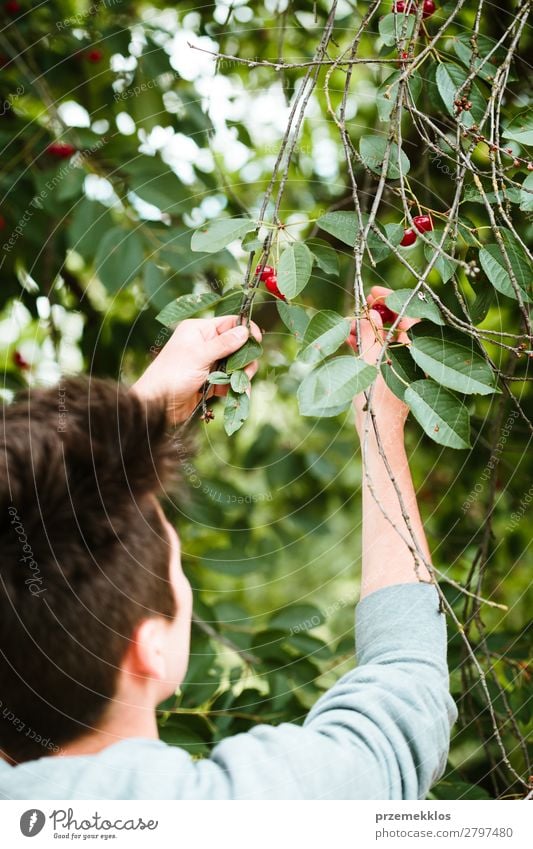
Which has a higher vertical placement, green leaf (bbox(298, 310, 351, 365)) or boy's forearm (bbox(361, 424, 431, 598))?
green leaf (bbox(298, 310, 351, 365))

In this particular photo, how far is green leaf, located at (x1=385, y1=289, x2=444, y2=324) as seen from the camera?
52 centimetres

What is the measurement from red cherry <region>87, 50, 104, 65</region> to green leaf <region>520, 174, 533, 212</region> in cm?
84

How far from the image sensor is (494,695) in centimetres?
91

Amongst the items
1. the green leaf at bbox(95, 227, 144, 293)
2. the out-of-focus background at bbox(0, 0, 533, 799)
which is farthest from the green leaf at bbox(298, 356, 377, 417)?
the green leaf at bbox(95, 227, 144, 293)

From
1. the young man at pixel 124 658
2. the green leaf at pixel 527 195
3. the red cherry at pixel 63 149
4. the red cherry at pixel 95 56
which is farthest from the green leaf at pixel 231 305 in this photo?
the red cherry at pixel 95 56

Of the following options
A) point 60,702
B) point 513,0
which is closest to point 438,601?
point 60,702

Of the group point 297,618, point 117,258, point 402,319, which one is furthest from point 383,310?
point 297,618

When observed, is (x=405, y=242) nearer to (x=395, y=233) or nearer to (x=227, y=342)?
(x=395, y=233)

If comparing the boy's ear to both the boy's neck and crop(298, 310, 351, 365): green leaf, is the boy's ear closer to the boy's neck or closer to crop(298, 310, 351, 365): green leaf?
the boy's neck

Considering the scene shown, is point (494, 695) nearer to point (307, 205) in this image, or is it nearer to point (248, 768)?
point (248, 768)

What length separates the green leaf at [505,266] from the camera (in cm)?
57
